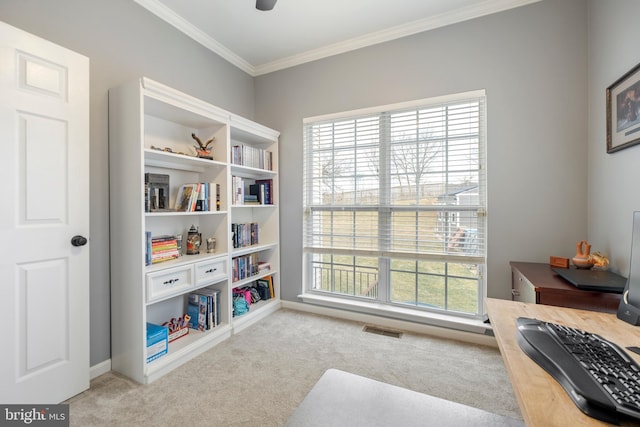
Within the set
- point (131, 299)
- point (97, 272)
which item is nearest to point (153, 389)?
point (131, 299)

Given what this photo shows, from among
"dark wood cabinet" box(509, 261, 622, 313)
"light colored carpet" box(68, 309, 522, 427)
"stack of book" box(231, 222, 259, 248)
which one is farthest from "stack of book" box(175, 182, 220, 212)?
"dark wood cabinet" box(509, 261, 622, 313)

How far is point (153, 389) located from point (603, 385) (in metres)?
2.22

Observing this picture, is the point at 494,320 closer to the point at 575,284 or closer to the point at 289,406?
the point at 575,284

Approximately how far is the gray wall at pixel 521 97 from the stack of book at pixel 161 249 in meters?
2.28

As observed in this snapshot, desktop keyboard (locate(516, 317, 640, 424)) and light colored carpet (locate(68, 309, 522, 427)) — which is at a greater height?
desktop keyboard (locate(516, 317, 640, 424))

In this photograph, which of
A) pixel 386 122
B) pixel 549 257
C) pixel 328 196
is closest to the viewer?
pixel 549 257

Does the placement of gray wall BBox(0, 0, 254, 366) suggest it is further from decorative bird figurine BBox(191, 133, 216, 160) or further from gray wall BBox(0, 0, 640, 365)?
decorative bird figurine BBox(191, 133, 216, 160)

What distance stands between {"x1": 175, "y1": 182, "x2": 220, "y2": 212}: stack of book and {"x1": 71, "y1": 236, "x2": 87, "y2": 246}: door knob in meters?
0.69

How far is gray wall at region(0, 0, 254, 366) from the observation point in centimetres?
172

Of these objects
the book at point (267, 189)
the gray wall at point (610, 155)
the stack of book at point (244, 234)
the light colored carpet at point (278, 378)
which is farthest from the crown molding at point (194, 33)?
the gray wall at point (610, 155)

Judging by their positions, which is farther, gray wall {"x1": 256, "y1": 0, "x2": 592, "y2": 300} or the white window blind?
the white window blind

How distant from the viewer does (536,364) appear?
79 cm

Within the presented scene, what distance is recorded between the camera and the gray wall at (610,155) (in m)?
1.59

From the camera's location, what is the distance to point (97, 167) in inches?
76.0
